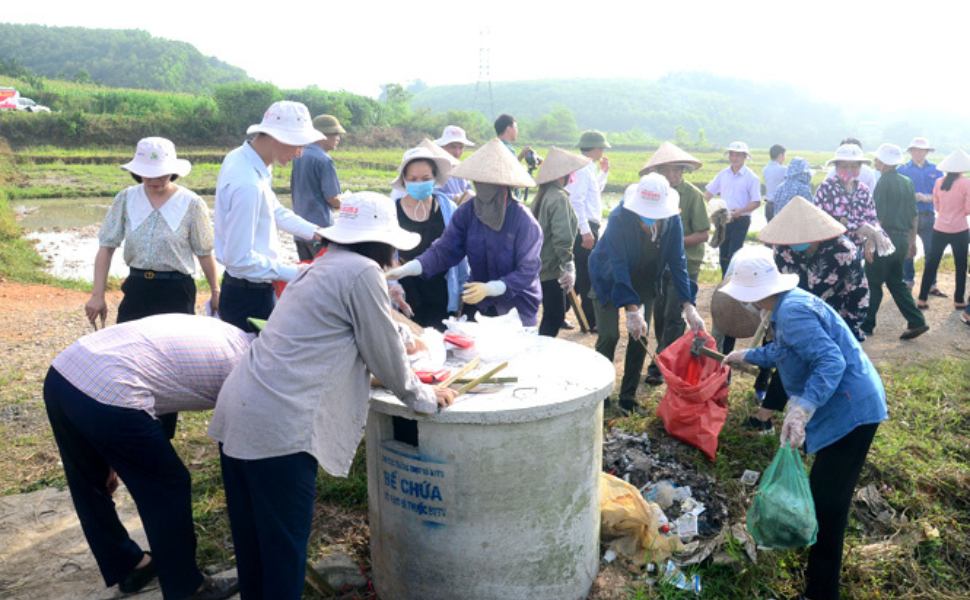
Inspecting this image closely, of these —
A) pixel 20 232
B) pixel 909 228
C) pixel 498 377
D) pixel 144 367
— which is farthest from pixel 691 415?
pixel 20 232

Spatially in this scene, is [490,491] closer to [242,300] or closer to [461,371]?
[461,371]

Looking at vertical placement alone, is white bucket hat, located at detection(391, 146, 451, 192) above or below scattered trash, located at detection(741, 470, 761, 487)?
above

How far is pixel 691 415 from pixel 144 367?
9.61 ft

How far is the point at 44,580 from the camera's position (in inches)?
125

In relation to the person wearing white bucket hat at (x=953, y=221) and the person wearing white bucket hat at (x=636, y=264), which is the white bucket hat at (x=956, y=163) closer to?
the person wearing white bucket hat at (x=953, y=221)

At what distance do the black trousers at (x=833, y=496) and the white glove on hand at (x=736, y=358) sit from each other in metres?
0.56

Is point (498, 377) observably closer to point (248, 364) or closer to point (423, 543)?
point (423, 543)

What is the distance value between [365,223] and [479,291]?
56.7 inches

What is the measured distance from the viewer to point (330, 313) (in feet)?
7.72

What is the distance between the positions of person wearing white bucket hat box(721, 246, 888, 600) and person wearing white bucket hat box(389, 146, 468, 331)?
1.74m

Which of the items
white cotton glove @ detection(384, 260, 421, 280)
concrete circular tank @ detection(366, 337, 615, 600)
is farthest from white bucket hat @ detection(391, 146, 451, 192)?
concrete circular tank @ detection(366, 337, 615, 600)

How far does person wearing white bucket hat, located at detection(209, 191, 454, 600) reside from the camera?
2.34 metres

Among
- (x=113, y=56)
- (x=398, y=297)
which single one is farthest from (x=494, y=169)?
(x=113, y=56)

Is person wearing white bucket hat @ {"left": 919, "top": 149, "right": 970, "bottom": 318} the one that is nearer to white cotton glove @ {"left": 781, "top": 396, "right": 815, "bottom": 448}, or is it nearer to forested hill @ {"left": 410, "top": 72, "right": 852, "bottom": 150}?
white cotton glove @ {"left": 781, "top": 396, "right": 815, "bottom": 448}
